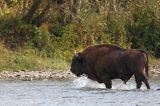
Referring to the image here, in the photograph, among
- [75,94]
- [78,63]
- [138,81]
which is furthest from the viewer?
[78,63]

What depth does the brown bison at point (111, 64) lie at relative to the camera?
66.3ft

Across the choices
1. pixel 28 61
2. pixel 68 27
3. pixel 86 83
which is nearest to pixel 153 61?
pixel 68 27

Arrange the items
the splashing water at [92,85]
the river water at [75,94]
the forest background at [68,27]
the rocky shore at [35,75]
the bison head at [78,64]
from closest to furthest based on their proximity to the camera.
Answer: the river water at [75,94] → the splashing water at [92,85] → the bison head at [78,64] → the rocky shore at [35,75] → the forest background at [68,27]

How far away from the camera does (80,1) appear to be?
114 feet

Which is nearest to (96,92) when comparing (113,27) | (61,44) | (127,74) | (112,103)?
(127,74)

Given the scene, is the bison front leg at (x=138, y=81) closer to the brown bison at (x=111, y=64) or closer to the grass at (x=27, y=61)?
the brown bison at (x=111, y=64)

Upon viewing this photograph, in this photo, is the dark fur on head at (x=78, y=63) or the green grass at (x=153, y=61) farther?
the green grass at (x=153, y=61)

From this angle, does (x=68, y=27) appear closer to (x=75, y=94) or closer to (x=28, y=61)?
(x=28, y=61)

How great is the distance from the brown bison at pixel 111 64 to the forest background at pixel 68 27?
914 cm

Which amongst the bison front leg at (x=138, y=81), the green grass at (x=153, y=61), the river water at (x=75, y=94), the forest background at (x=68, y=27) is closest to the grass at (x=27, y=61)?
the forest background at (x=68, y=27)

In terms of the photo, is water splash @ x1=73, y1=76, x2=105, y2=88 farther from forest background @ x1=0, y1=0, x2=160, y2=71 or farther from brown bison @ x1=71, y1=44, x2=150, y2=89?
forest background @ x1=0, y1=0, x2=160, y2=71

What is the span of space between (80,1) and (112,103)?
725 inches

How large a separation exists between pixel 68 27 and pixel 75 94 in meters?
15.4

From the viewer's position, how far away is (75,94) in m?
19.2
